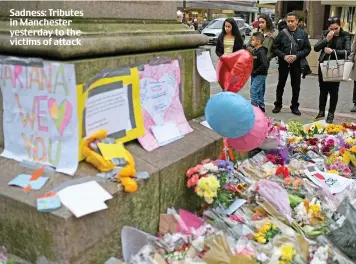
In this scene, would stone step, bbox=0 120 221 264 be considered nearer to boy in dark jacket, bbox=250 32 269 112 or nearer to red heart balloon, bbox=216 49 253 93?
red heart balloon, bbox=216 49 253 93

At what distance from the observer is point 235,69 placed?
10.9 feet

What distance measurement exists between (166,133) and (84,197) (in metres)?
1.13

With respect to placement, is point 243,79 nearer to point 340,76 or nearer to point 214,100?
point 214,100

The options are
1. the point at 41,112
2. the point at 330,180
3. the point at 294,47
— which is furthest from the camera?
the point at 294,47

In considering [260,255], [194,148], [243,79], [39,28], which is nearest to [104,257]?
[260,255]

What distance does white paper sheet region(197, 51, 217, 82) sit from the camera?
150 inches

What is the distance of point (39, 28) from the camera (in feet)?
8.57

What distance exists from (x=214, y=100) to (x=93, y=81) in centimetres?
86

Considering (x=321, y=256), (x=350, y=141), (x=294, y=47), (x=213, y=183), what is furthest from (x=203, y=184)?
(x=294, y=47)

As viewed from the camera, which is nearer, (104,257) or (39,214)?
(39,214)

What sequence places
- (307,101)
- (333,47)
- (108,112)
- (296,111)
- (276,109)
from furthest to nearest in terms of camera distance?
(307,101) → (276,109) → (296,111) → (333,47) → (108,112)

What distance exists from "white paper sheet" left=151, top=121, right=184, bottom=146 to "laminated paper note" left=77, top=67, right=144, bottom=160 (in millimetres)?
160

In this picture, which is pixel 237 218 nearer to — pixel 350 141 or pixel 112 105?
pixel 112 105

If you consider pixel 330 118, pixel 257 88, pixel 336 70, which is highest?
pixel 336 70
